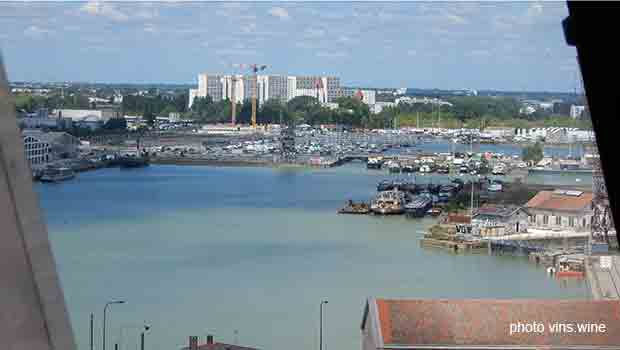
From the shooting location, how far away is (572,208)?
813 cm

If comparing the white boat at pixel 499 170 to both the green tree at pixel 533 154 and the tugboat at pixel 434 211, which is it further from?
the tugboat at pixel 434 211

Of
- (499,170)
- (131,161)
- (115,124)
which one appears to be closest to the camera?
(499,170)

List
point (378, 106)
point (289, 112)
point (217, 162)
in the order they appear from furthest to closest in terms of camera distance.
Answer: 1. point (378, 106)
2. point (289, 112)
3. point (217, 162)

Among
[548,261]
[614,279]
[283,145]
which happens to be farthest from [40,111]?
[614,279]

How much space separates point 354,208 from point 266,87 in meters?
12.2

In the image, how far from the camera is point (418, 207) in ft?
30.9

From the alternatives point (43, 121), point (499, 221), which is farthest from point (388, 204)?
point (43, 121)

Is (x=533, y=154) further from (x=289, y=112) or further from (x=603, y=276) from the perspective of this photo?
(x=603, y=276)

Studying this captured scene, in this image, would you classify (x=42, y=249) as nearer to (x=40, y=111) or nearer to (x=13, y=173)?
(x=13, y=173)

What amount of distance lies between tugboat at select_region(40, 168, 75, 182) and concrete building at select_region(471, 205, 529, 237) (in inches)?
188

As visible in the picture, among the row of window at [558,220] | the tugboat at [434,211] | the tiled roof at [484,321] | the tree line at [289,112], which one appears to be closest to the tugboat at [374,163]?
the tugboat at [434,211]

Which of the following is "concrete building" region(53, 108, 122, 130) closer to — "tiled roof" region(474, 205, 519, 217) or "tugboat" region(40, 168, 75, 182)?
"tugboat" region(40, 168, 75, 182)

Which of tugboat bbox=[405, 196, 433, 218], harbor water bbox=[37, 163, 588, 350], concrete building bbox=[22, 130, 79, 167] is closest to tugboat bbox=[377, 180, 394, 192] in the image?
harbor water bbox=[37, 163, 588, 350]

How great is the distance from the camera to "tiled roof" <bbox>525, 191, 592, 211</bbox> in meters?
8.27
